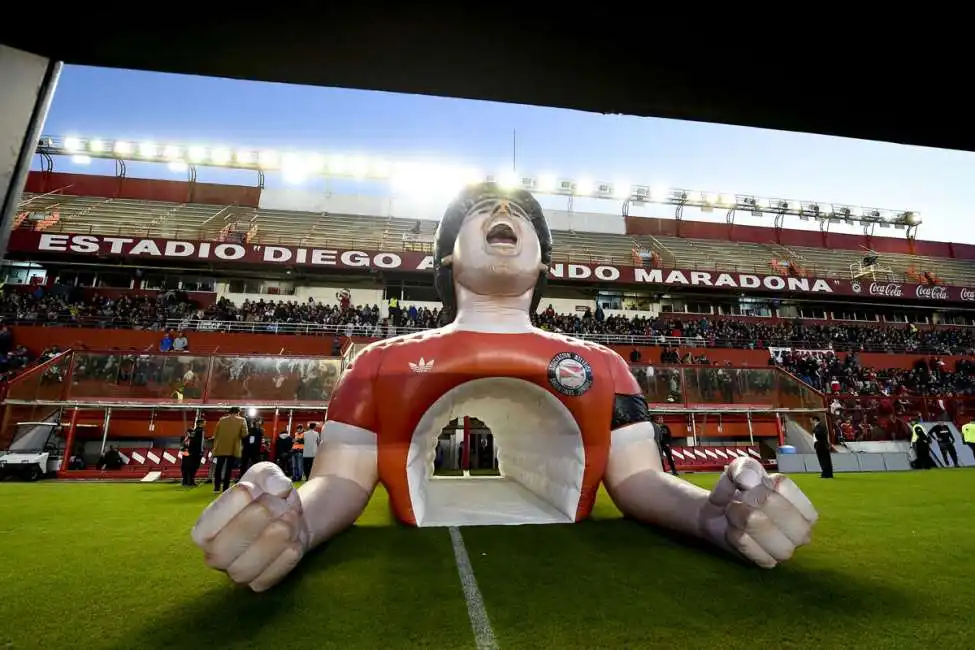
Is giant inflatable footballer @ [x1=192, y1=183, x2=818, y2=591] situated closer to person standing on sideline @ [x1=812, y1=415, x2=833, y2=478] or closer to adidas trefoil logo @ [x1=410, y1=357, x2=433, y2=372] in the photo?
adidas trefoil logo @ [x1=410, y1=357, x2=433, y2=372]

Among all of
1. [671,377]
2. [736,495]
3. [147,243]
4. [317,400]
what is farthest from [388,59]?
[147,243]

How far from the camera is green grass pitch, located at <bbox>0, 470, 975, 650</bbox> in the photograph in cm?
184

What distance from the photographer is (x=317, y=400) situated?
11406 mm

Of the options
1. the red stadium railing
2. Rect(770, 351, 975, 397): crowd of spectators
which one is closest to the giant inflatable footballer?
the red stadium railing

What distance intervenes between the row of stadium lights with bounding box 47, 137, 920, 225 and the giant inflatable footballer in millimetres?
19912

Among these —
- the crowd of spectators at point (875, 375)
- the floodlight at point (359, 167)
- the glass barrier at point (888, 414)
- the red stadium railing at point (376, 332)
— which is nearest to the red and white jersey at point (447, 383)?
the red stadium railing at point (376, 332)

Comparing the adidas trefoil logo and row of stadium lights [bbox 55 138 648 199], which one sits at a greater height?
row of stadium lights [bbox 55 138 648 199]

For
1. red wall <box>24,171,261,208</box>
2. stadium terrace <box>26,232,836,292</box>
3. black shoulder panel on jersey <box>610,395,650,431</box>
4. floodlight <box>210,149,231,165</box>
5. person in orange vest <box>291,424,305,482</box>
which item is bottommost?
person in orange vest <box>291,424,305,482</box>

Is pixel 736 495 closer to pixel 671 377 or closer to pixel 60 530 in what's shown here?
pixel 60 530

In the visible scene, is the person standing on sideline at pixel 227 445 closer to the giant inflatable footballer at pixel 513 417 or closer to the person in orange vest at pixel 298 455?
the person in orange vest at pixel 298 455

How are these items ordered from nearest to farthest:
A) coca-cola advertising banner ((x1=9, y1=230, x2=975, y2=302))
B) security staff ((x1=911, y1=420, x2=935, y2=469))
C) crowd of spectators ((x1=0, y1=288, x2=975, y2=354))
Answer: security staff ((x1=911, y1=420, x2=935, y2=469)) → crowd of spectators ((x1=0, y1=288, x2=975, y2=354)) → coca-cola advertising banner ((x1=9, y1=230, x2=975, y2=302))

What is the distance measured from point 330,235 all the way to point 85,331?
1223 cm

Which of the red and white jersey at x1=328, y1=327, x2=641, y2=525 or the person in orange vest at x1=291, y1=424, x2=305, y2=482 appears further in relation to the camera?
the person in orange vest at x1=291, y1=424, x2=305, y2=482

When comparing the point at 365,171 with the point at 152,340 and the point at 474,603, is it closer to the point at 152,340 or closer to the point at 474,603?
the point at 152,340
